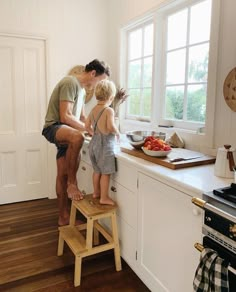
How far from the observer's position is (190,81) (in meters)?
2.38

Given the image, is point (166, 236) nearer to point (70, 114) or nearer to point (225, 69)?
point (225, 69)

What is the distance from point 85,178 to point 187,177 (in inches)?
60.1

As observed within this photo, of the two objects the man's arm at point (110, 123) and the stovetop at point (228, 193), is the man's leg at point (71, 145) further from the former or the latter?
the stovetop at point (228, 193)

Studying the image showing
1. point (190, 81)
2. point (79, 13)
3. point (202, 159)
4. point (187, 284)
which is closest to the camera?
point (187, 284)

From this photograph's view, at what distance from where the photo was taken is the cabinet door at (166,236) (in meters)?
1.43

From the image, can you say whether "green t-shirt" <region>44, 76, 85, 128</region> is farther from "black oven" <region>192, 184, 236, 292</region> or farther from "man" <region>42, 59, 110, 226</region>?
"black oven" <region>192, 184, 236, 292</region>

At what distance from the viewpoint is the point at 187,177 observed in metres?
1.53

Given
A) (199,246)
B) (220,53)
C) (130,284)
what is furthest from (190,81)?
(130,284)

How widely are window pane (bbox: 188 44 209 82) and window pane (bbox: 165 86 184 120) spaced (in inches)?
7.0

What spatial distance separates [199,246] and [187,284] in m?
0.34

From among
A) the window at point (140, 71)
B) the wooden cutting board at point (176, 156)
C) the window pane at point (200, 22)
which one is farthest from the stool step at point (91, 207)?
the window pane at point (200, 22)

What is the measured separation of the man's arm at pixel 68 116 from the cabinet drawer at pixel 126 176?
1.89ft

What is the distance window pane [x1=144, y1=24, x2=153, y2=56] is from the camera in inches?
114

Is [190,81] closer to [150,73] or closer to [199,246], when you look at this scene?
[150,73]
